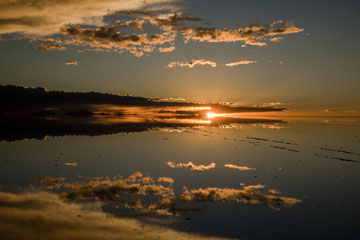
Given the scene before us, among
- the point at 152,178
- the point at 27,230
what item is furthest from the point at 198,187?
the point at 27,230

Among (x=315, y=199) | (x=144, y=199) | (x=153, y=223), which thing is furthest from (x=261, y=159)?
(x=153, y=223)

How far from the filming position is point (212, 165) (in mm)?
20453

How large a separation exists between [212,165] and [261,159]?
5225 millimetres

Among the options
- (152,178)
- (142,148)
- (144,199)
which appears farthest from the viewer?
(142,148)

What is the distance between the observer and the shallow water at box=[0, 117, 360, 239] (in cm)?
991

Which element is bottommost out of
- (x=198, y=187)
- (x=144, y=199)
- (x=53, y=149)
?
(x=144, y=199)

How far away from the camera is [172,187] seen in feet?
47.9

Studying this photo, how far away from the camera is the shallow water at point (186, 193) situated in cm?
991

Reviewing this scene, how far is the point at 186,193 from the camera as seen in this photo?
13.7 meters

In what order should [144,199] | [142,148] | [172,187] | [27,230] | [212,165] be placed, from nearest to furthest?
[27,230] < [144,199] < [172,187] < [212,165] < [142,148]

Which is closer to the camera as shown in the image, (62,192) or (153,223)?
(153,223)

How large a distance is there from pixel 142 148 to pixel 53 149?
25.6 ft

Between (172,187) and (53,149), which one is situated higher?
(53,149)

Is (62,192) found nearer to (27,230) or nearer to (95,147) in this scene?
(27,230)
